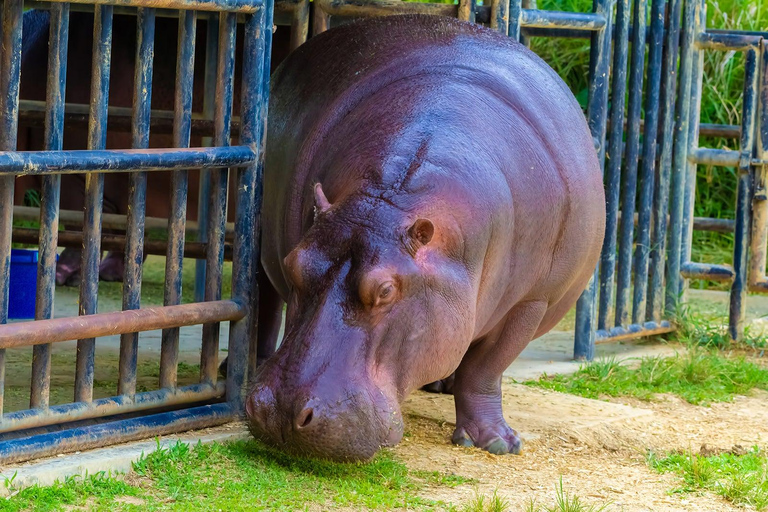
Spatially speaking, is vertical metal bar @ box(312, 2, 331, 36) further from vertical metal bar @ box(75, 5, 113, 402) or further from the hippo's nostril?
the hippo's nostril

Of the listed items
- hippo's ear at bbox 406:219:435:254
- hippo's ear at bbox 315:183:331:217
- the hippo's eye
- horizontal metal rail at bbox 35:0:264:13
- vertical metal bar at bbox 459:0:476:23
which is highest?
vertical metal bar at bbox 459:0:476:23

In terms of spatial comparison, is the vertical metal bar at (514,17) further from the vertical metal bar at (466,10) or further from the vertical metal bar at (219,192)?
the vertical metal bar at (219,192)

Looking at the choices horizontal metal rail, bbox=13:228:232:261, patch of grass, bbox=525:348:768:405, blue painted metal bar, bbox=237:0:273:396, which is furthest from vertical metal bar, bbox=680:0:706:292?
blue painted metal bar, bbox=237:0:273:396

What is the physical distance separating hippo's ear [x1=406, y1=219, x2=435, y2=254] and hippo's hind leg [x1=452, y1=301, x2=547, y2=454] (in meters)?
0.92

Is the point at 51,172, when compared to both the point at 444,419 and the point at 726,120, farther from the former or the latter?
the point at 726,120

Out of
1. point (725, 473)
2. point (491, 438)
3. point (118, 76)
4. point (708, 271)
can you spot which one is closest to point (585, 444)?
point (491, 438)

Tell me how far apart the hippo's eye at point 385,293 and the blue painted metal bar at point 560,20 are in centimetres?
223

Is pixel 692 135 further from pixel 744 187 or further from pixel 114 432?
pixel 114 432

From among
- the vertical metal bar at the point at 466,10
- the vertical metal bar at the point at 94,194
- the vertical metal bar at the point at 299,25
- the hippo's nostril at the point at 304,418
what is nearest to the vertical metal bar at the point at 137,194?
the vertical metal bar at the point at 94,194

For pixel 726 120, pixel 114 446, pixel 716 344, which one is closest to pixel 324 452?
pixel 114 446

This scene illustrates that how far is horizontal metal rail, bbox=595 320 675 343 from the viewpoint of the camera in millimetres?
5793

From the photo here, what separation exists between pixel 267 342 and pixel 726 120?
553cm

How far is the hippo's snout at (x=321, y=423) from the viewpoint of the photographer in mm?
3066

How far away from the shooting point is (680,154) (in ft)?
20.1
